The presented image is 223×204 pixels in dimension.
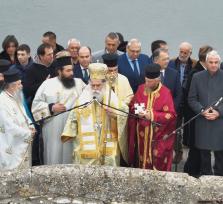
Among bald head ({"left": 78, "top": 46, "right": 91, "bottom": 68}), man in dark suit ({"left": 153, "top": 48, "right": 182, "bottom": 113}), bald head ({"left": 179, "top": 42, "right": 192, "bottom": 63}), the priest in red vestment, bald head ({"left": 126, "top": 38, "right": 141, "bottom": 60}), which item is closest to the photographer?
the priest in red vestment

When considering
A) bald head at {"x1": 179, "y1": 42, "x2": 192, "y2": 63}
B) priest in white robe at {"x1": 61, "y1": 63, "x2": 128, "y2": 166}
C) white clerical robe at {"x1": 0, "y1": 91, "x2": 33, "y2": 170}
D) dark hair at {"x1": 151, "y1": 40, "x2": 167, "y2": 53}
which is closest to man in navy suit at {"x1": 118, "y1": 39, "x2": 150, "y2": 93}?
bald head at {"x1": 179, "y1": 42, "x2": 192, "y2": 63}

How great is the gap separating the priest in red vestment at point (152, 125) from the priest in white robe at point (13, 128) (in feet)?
3.74

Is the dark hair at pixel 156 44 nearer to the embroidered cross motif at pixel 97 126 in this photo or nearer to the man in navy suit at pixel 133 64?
the man in navy suit at pixel 133 64

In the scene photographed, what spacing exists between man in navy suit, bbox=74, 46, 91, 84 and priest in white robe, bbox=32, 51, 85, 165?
1.27ft

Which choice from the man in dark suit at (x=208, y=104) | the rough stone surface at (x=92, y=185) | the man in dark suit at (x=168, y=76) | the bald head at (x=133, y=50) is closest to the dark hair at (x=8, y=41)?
the bald head at (x=133, y=50)

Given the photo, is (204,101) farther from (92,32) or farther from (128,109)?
(92,32)

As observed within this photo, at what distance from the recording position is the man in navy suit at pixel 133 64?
896 centimetres

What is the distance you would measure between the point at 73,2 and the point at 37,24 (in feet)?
1.94

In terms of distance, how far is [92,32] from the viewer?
10.8m

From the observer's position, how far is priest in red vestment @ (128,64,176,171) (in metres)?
8.10

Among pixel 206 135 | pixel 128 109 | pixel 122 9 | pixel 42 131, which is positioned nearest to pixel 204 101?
pixel 206 135

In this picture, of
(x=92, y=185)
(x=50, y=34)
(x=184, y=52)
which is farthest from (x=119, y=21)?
(x=92, y=185)

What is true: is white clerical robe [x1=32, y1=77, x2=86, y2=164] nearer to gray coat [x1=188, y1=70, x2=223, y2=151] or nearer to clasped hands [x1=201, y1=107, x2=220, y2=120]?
gray coat [x1=188, y1=70, x2=223, y2=151]

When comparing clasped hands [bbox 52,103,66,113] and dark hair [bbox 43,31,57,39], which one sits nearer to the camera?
clasped hands [bbox 52,103,66,113]
